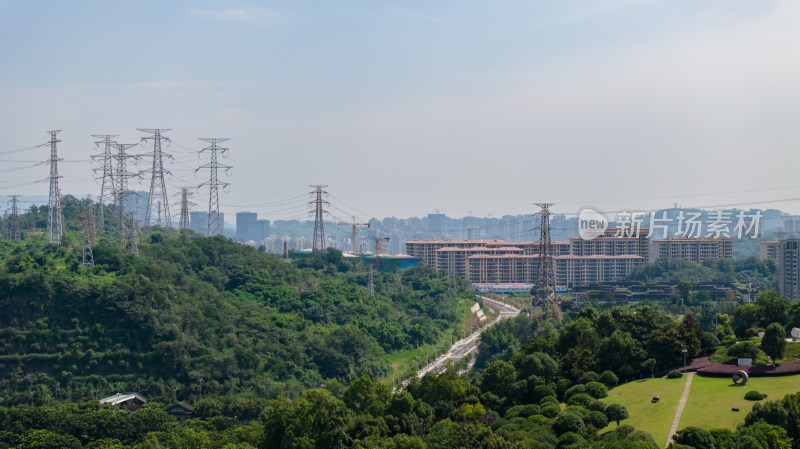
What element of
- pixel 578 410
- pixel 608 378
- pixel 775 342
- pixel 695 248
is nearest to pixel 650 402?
pixel 578 410

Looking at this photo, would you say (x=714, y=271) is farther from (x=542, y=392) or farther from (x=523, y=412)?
(x=523, y=412)

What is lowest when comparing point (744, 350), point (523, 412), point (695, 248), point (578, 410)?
point (523, 412)

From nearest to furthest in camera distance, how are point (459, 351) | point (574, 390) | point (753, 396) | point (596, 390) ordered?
point (753, 396) < point (596, 390) < point (574, 390) < point (459, 351)

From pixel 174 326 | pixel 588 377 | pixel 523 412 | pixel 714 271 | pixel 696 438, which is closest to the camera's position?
pixel 696 438

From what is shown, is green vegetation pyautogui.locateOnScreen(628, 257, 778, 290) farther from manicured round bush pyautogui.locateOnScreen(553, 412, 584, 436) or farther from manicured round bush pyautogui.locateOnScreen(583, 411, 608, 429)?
manicured round bush pyautogui.locateOnScreen(553, 412, 584, 436)

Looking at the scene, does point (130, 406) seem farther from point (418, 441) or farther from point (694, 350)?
point (694, 350)

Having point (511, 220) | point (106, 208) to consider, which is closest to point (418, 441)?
point (106, 208)

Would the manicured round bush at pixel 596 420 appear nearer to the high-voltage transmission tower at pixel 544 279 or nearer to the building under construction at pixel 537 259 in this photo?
the high-voltage transmission tower at pixel 544 279
